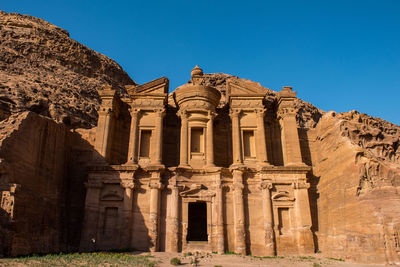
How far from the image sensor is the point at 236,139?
22.9m

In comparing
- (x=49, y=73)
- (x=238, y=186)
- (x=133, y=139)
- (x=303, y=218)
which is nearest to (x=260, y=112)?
(x=238, y=186)

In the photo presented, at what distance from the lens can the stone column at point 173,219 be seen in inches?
770

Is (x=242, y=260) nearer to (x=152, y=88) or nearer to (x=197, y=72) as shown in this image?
(x=152, y=88)

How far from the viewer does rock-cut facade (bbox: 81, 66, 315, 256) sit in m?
19.9

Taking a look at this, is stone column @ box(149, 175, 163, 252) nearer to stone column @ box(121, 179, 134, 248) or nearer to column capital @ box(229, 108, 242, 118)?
stone column @ box(121, 179, 134, 248)

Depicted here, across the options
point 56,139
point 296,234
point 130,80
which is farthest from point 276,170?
point 130,80

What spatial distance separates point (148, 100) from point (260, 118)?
26.8 ft

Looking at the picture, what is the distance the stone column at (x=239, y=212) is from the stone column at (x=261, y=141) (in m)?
2.07

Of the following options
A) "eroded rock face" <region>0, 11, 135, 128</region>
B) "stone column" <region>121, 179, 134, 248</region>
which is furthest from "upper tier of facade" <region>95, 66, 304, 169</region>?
"eroded rock face" <region>0, 11, 135, 128</region>

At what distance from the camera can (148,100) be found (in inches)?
942

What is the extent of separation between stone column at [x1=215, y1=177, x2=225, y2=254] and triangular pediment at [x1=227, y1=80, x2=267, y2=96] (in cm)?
704

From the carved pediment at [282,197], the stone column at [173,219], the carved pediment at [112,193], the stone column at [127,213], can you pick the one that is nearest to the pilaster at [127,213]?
the stone column at [127,213]

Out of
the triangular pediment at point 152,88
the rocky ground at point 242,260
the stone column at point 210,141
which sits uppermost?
the triangular pediment at point 152,88

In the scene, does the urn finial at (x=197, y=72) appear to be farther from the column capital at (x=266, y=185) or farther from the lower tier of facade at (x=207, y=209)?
the column capital at (x=266, y=185)
